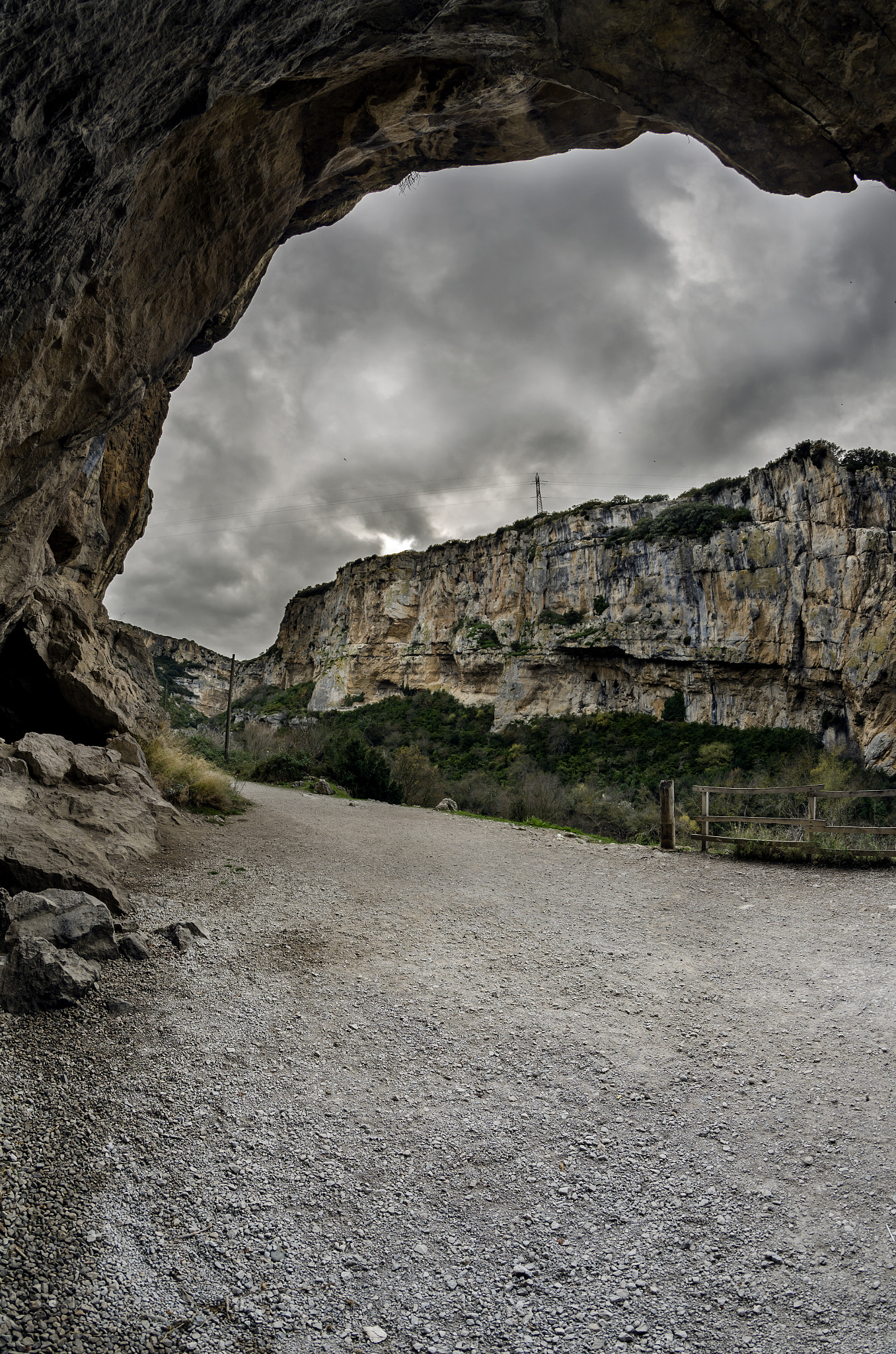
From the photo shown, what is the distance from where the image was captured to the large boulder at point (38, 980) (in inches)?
132

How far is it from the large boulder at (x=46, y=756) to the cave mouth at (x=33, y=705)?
1660 mm

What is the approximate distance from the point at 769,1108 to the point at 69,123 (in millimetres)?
5750

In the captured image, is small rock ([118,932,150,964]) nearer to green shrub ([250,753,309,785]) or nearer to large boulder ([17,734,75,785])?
large boulder ([17,734,75,785])

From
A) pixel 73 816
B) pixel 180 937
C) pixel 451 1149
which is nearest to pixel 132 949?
pixel 180 937

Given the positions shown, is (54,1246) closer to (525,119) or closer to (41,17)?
(41,17)

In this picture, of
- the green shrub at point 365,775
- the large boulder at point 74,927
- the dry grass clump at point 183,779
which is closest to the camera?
the large boulder at point 74,927

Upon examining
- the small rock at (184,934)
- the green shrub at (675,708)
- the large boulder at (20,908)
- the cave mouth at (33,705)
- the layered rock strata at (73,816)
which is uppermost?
the green shrub at (675,708)

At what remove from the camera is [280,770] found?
63.7ft

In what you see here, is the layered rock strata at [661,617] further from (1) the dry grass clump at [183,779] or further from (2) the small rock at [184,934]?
(2) the small rock at [184,934]

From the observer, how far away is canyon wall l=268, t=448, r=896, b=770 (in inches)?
1484

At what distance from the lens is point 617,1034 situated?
3.76 meters

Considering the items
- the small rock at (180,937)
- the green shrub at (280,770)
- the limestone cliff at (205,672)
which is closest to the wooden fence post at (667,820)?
the small rock at (180,937)

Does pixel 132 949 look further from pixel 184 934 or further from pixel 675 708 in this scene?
pixel 675 708

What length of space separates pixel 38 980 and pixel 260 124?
6118 mm
